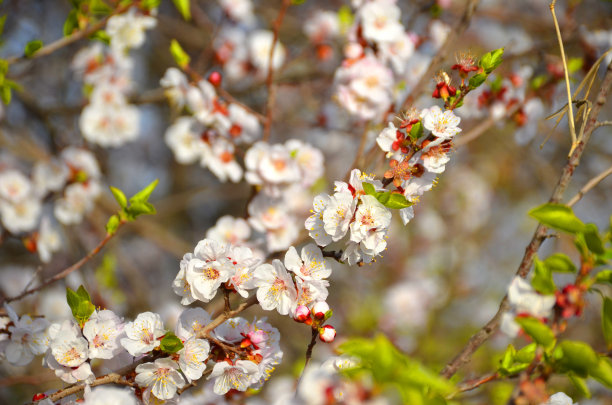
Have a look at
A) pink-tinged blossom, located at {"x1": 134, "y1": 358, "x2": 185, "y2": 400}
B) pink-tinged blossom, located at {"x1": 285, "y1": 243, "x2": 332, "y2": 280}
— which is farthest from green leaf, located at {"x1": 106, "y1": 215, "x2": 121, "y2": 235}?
pink-tinged blossom, located at {"x1": 285, "y1": 243, "x2": 332, "y2": 280}

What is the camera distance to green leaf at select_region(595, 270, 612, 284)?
1053 millimetres

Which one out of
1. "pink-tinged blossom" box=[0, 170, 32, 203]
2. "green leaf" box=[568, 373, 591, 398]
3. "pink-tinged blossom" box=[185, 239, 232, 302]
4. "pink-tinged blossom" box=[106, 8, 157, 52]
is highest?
"green leaf" box=[568, 373, 591, 398]

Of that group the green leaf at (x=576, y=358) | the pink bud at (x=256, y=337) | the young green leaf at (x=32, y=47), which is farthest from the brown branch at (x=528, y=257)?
the young green leaf at (x=32, y=47)

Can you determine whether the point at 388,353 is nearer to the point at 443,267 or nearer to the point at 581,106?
the point at 581,106

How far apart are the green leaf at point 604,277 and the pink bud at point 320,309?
643mm

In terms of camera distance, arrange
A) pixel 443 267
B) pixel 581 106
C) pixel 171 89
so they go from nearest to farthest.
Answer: pixel 581 106 < pixel 171 89 < pixel 443 267

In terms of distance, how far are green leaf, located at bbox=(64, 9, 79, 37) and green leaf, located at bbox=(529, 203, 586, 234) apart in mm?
1980

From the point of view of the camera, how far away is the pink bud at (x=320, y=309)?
1375 mm

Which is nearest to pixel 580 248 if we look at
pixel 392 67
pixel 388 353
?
pixel 388 353

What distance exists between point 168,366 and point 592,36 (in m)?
2.53

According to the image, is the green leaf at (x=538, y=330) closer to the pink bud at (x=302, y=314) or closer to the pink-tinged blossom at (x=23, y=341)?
the pink bud at (x=302, y=314)

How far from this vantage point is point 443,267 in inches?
214

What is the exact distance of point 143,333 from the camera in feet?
4.61

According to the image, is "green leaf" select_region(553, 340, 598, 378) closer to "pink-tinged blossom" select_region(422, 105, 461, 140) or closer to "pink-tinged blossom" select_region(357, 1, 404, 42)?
"pink-tinged blossom" select_region(422, 105, 461, 140)
